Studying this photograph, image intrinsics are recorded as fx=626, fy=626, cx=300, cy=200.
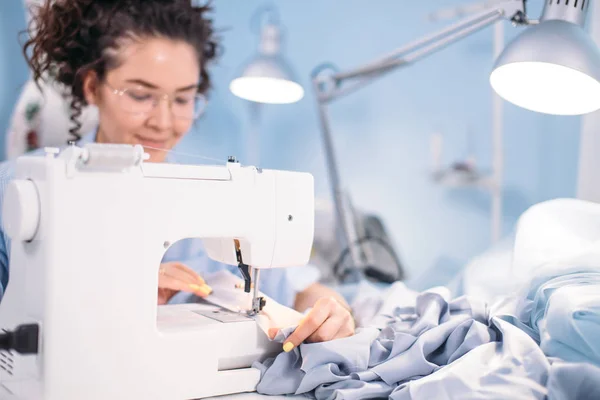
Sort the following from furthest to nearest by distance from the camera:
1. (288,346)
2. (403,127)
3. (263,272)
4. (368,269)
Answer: (403,127) → (368,269) → (263,272) → (288,346)

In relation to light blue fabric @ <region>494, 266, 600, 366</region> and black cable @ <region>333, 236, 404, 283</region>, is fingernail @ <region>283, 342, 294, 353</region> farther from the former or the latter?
black cable @ <region>333, 236, 404, 283</region>

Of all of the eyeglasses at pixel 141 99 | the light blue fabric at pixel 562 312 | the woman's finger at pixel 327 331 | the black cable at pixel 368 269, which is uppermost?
the eyeglasses at pixel 141 99

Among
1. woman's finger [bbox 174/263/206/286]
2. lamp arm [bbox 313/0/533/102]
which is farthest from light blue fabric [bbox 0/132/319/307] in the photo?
lamp arm [bbox 313/0/533/102]

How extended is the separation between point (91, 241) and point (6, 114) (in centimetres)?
128

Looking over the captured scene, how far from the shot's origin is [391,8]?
2.61 meters

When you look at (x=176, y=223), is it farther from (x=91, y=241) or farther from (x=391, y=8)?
(x=391, y=8)

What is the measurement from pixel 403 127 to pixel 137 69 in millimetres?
1356

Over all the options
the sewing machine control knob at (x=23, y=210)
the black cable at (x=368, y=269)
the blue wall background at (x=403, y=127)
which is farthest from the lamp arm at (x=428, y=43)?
the sewing machine control knob at (x=23, y=210)

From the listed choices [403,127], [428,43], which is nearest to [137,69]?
[428,43]

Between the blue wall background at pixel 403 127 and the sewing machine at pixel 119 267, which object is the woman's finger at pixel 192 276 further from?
the blue wall background at pixel 403 127

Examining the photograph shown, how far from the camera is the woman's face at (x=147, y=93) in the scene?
1.54m

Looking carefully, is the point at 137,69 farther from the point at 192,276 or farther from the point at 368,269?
the point at 368,269

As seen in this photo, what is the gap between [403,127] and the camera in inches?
103

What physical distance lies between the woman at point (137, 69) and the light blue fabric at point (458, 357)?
45 centimetres
